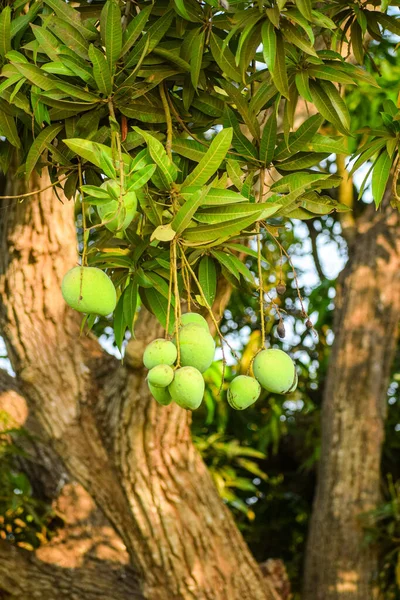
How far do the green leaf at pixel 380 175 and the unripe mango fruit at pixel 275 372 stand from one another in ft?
0.92

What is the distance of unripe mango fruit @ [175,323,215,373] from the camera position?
2.25 ft

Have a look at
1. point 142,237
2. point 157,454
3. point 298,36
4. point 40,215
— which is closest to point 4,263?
point 40,215

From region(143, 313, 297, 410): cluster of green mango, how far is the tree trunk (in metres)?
1.81

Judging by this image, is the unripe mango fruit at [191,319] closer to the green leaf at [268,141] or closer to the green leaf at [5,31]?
the green leaf at [268,141]

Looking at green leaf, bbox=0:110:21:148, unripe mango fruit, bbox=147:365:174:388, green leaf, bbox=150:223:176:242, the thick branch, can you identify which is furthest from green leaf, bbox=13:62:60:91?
the thick branch

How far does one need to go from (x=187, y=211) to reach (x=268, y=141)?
0.21m

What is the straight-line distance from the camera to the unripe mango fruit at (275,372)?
2.38 feet

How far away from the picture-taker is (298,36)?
0.79 metres

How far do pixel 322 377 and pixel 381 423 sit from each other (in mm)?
Answer: 966

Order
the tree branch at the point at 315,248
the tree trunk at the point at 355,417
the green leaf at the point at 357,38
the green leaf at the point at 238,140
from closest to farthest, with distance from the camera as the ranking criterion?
the green leaf at the point at 238,140
the green leaf at the point at 357,38
the tree trunk at the point at 355,417
the tree branch at the point at 315,248

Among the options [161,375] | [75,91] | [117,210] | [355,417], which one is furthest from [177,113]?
[355,417]

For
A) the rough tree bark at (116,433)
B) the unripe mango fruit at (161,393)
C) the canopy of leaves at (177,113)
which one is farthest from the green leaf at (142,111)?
the rough tree bark at (116,433)

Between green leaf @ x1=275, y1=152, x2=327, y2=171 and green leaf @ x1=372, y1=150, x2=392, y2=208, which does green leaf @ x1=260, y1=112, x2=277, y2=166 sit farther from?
green leaf @ x1=372, y1=150, x2=392, y2=208

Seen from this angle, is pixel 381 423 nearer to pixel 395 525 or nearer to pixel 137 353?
pixel 395 525
